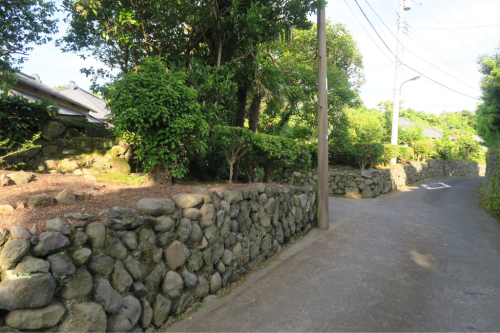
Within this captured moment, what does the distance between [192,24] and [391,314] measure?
6165 mm

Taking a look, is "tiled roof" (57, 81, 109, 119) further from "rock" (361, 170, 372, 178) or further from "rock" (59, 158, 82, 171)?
"rock" (59, 158, 82, 171)

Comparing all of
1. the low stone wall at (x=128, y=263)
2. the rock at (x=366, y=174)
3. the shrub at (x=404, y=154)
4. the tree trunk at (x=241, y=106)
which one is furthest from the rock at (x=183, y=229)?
the shrub at (x=404, y=154)

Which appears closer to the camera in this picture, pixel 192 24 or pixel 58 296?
pixel 58 296

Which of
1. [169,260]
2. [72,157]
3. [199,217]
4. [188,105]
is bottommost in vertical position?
[169,260]

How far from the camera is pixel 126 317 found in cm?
285

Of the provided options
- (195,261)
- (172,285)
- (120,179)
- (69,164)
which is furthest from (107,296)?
(69,164)

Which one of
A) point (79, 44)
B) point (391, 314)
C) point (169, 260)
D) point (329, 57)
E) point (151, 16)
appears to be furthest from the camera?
point (329, 57)

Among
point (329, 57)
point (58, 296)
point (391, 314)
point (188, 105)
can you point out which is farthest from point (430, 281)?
point (329, 57)

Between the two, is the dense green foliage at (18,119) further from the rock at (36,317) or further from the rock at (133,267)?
the rock at (36,317)

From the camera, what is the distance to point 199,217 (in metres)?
4.05

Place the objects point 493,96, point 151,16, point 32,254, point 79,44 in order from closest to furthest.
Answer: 1. point 32,254
2. point 151,16
3. point 79,44
4. point 493,96

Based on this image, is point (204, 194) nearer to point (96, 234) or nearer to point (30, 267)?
point (96, 234)

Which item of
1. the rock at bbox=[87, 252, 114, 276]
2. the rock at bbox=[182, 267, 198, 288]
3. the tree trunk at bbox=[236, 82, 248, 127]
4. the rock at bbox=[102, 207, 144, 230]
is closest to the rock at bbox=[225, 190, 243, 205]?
the rock at bbox=[182, 267, 198, 288]

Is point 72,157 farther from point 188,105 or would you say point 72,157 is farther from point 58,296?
point 58,296
